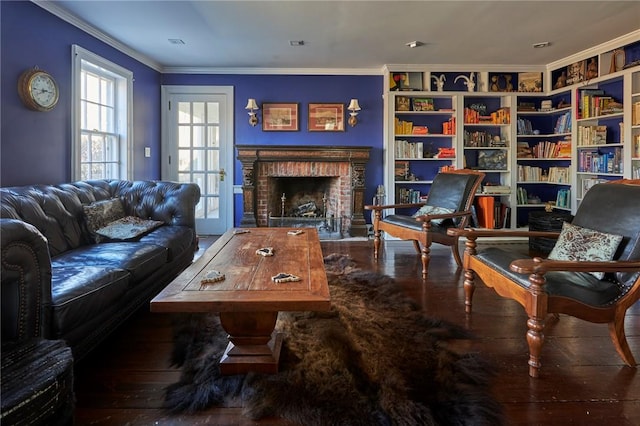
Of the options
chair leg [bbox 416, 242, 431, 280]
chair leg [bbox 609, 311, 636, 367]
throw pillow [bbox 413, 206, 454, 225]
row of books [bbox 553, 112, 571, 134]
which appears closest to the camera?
chair leg [bbox 609, 311, 636, 367]

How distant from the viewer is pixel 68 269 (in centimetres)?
228

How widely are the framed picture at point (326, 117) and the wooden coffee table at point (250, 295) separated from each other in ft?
11.6

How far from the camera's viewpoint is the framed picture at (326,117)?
231 inches

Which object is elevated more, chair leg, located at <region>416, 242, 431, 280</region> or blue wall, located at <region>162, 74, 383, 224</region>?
blue wall, located at <region>162, 74, 383, 224</region>

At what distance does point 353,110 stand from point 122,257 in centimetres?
395

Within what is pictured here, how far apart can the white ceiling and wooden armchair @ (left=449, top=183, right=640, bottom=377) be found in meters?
2.01

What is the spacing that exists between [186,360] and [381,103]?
4.72 m

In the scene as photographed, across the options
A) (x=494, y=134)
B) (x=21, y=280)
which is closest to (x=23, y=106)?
(x=21, y=280)

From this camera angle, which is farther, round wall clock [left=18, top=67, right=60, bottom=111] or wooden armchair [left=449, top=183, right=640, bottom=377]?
round wall clock [left=18, top=67, right=60, bottom=111]

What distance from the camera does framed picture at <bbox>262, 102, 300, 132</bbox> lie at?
5852mm

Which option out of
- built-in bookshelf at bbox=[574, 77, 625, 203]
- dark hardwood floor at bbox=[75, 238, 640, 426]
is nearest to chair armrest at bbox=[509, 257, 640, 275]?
dark hardwood floor at bbox=[75, 238, 640, 426]

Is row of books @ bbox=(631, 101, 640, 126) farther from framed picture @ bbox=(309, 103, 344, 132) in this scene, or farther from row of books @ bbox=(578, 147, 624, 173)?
framed picture @ bbox=(309, 103, 344, 132)

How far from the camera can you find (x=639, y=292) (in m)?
2.06

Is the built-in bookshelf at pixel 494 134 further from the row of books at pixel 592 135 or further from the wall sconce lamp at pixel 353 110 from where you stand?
the wall sconce lamp at pixel 353 110
